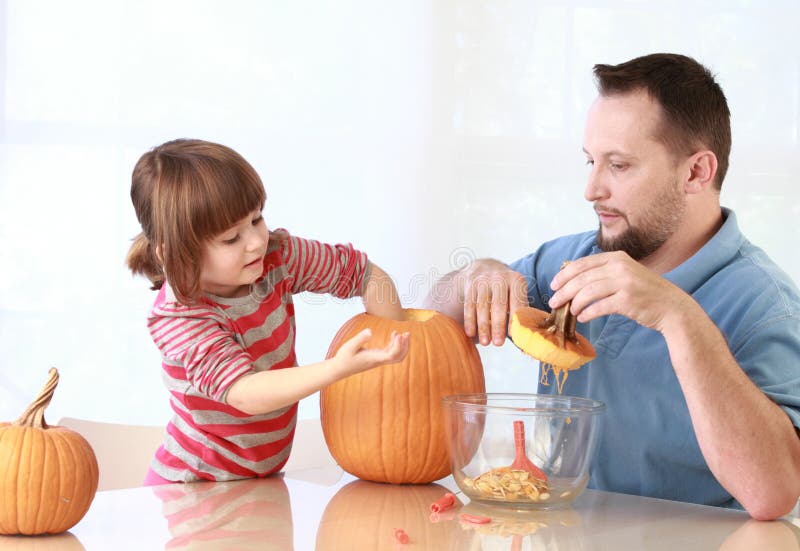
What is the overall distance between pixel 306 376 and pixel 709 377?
0.54 meters

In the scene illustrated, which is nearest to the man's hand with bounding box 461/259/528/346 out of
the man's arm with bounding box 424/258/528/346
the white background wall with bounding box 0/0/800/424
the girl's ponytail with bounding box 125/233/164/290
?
the man's arm with bounding box 424/258/528/346

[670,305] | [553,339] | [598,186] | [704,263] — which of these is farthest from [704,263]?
[553,339]

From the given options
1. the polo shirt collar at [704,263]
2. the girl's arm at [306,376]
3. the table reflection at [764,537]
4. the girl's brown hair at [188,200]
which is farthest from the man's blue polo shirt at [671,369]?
the girl's brown hair at [188,200]

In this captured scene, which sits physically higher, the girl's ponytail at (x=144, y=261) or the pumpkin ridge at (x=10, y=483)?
the girl's ponytail at (x=144, y=261)

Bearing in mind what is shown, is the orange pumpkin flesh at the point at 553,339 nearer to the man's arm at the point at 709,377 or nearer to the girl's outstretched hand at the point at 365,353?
the man's arm at the point at 709,377

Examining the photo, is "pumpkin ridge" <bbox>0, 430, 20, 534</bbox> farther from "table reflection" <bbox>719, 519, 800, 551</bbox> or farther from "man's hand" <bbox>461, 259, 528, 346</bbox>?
→ "table reflection" <bbox>719, 519, 800, 551</bbox>

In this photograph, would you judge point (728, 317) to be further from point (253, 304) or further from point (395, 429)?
point (253, 304)

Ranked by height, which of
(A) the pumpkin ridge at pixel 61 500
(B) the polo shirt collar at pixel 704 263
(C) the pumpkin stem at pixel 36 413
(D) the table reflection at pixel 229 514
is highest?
(B) the polo shirt collar at pixel 704 263

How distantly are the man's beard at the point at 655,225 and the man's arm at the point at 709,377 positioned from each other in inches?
16.4

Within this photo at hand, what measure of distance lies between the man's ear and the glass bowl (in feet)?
2.01

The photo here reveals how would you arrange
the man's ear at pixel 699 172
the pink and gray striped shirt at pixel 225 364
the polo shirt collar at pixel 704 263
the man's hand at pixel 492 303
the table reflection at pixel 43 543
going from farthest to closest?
1. the man's ear at pixel 699 172
2. the polo shirt collar at pixel 704 263
3. the man's hand at pixel 492 303
4. the pink and gray striped shirt at pixel 225 364
5. the table reflection at pixel 43 543

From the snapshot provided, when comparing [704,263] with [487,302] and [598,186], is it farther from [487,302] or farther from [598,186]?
[487,302]

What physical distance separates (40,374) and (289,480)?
205 cm

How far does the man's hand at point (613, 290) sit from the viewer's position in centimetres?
121
